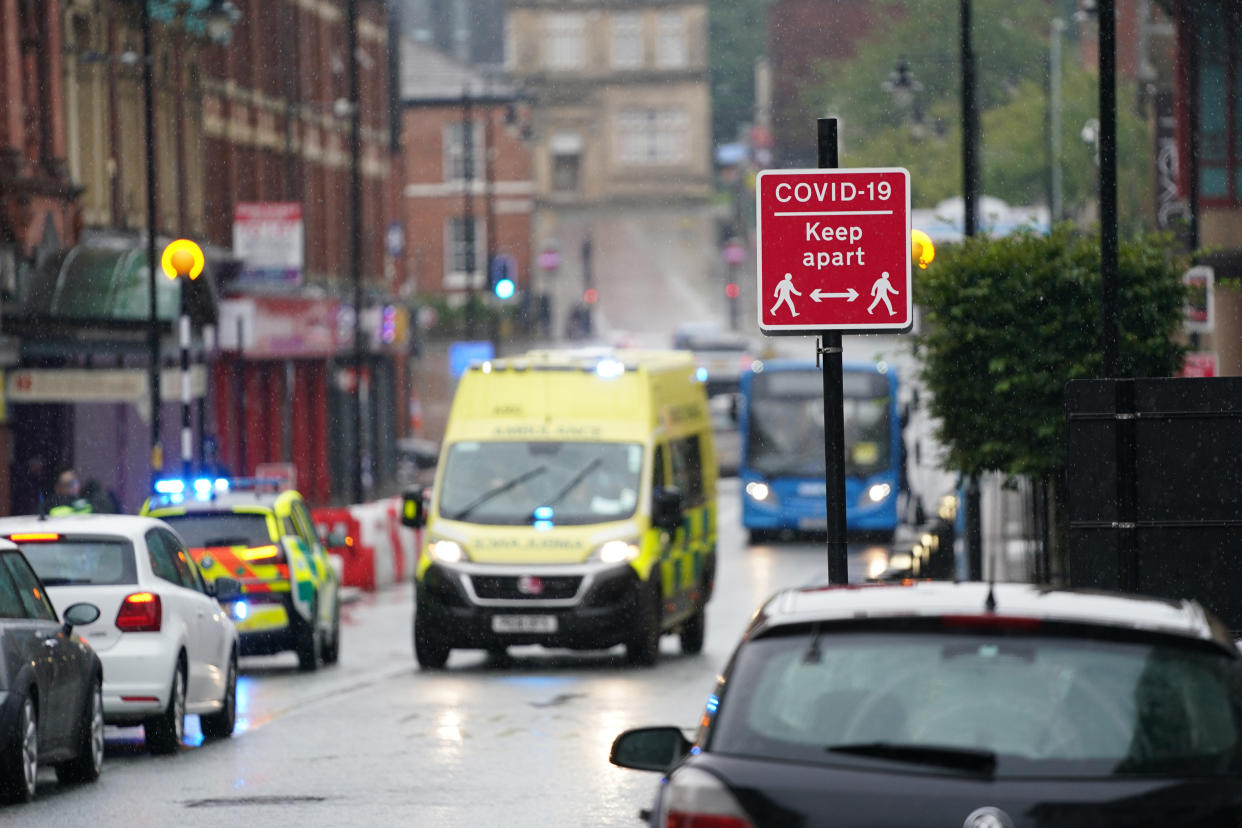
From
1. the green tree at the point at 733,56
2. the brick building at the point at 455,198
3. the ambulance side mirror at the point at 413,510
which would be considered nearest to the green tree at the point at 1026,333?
the ambulance side mirror at the point at 413,510

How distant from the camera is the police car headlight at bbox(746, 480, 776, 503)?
1699 inches

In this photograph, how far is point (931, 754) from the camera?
5.89 metres

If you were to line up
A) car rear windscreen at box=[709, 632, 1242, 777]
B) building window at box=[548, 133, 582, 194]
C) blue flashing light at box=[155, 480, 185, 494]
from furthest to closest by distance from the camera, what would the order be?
building window at box=[548, 133, 582, 194] → blue flashing light at box=[155, 480, 185, 494] → car rear windscreen at box=[709, 632, 1242, 777]

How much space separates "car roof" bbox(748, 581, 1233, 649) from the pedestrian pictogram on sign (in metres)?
4.81

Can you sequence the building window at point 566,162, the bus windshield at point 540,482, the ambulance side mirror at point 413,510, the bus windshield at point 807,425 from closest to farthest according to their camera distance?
the bus windshield at point 540,482
the ambulance side mirror at point 413,510
the bus windshield at point 807,425
the building window at point 566,162

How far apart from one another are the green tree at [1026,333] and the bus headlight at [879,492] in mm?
20698

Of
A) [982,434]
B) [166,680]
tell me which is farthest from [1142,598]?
[982,434]

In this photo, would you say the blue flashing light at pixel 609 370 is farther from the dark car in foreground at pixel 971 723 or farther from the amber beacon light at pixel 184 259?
the dark car in foreground at pixel 971 723

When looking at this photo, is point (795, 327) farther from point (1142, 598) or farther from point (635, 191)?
point (635, 191)

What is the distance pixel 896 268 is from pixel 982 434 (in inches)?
406

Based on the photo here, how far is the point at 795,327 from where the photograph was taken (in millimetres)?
11656

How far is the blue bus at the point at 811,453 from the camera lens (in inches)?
1684

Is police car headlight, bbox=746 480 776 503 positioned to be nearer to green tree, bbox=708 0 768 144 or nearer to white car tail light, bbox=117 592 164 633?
white car tail light, bbox=117 592 164 633

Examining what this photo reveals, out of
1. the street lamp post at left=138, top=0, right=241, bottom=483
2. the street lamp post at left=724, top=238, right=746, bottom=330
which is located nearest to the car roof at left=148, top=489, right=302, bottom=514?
the street lamp post at left=138, top=0, right=241, bottom=483
